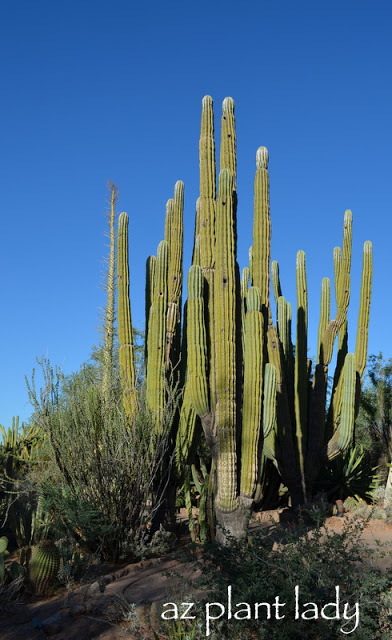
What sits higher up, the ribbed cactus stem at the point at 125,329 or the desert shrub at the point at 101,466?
the ribbed cactus stem at the point at 125,329

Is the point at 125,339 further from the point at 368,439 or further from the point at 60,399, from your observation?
the point at 368,439

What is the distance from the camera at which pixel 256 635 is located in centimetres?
525

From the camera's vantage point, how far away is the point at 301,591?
5.10 meters

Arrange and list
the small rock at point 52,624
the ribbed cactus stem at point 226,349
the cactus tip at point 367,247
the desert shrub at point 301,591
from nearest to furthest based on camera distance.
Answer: the desert shrub at point 301,591, the small rock at point 52,624, the ribbed cactus stem at point 226,349, the cactus tip at point 367,247

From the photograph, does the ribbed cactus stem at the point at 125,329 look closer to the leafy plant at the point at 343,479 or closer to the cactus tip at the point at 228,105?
the cactus tip at the point at 228,105

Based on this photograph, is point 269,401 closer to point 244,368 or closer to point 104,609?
point 244,368

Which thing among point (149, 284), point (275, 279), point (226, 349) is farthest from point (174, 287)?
point (275, 279)

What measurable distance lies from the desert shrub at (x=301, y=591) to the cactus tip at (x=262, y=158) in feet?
21.4

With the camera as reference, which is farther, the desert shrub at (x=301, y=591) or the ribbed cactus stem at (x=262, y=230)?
the ribbed cactus stem at (x=262, y=230)

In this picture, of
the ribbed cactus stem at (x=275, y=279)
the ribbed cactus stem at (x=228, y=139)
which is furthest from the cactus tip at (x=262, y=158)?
the ribbed cactus stem at (x=275, y=279)

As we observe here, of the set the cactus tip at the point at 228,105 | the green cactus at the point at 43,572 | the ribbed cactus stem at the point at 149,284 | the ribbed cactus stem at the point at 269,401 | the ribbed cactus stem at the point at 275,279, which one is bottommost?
the green cactus at the point at 43,572

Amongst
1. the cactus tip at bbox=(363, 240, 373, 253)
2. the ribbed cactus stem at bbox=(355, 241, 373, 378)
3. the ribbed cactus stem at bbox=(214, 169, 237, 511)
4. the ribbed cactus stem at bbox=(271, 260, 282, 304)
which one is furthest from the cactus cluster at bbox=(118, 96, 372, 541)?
the cactus tip at bbox=(363, 240, 373, 253)

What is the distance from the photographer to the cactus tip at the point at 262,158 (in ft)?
34.3

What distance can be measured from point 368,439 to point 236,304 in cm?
1179
